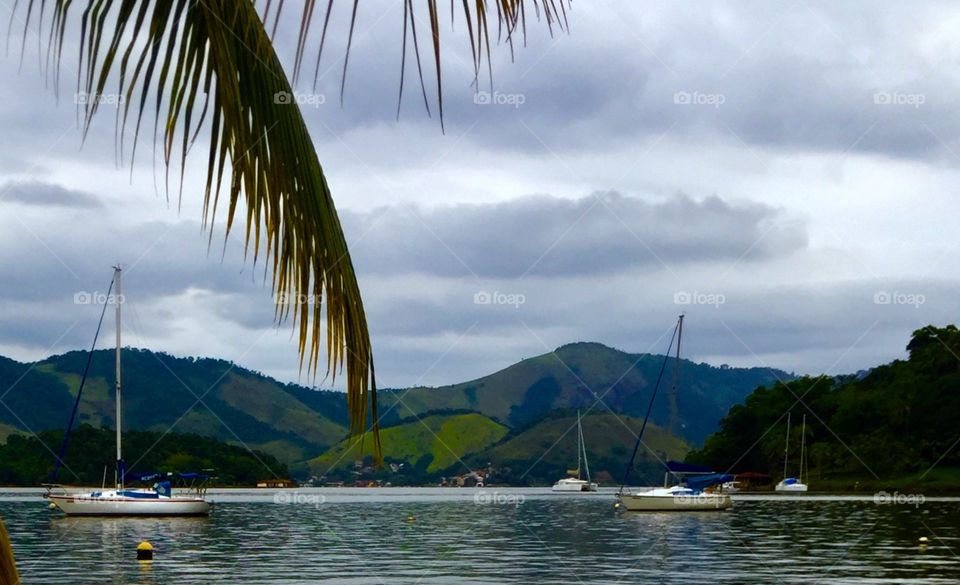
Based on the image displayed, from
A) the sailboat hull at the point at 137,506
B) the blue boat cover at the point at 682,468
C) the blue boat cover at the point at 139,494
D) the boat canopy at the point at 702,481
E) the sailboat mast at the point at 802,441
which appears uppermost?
the sailboat mast at the point at 802,441

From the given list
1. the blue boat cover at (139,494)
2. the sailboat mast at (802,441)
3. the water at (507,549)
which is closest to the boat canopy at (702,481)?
the water at (507,549)

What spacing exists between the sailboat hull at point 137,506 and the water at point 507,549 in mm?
1285

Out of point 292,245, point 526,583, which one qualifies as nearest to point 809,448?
point 526,583

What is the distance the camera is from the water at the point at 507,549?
53.0 meters

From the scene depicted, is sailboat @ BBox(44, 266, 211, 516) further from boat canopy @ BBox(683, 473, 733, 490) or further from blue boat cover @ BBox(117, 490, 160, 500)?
boat canopy @ BBox(683, 473, 733, 490)

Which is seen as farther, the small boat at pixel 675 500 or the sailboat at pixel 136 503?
the small boat at pixel 675 500

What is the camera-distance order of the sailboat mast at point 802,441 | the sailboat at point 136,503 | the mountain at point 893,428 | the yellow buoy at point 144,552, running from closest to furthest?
the yellow buoy at point 144,552, the sailboat at point 136,503, the mountain at point 893,428, the sailboat mast at point 802,441

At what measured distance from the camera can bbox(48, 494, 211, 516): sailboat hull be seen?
110 meters

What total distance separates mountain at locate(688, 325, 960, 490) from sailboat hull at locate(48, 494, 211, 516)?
99.3m

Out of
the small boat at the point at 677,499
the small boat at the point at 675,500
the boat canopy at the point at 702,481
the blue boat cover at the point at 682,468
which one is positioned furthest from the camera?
the boat canopy at the point at 702,481

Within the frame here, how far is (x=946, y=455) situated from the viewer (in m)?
172

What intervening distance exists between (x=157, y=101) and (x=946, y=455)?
7121 inches

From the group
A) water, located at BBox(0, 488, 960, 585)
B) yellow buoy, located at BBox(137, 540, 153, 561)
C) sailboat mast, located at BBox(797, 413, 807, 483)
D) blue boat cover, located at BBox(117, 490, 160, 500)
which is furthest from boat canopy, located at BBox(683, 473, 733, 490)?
yellow buoy, located at BBox(137, 540, 153, 561)

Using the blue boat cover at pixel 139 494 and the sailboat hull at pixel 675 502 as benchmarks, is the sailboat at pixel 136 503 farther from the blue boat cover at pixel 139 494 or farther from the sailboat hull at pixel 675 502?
the sailboat hull at pixel 675 502
